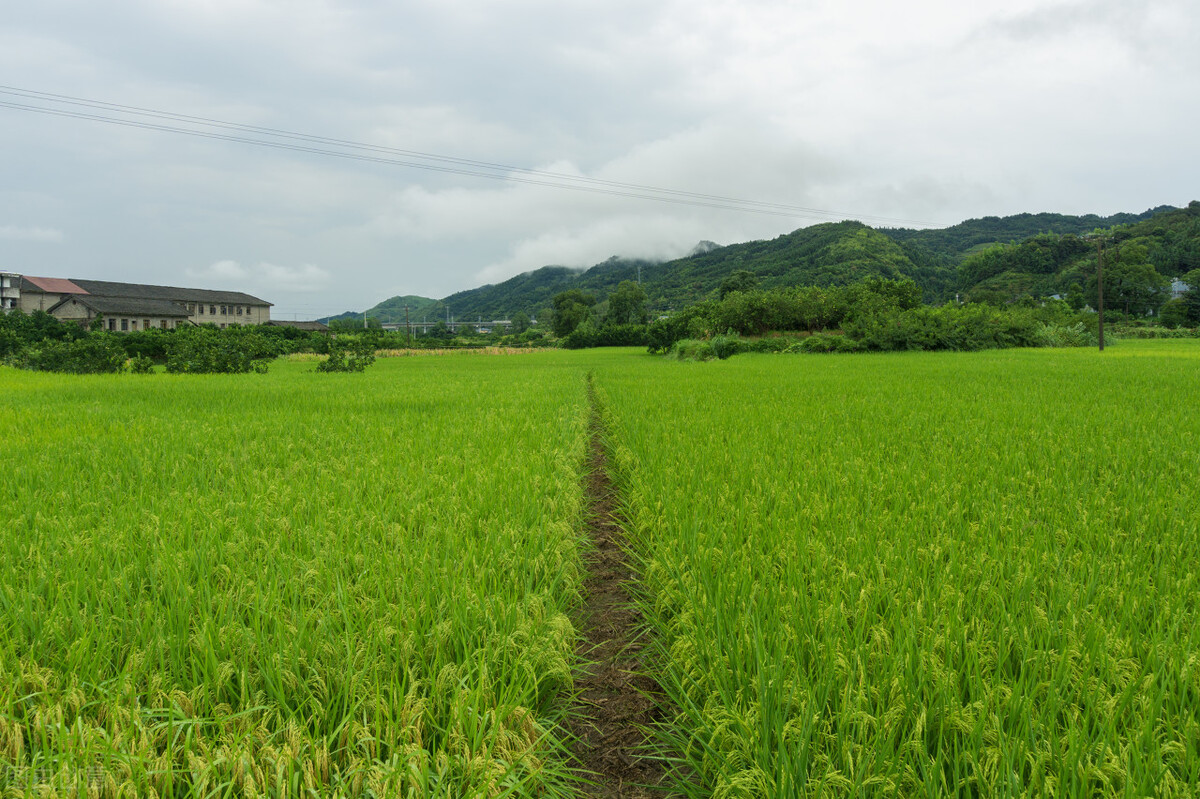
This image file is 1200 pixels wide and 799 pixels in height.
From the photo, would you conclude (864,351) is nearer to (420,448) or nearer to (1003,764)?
(420,448)

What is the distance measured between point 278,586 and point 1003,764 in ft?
7.86

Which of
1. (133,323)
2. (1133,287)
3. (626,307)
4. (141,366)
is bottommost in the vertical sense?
(141,366)

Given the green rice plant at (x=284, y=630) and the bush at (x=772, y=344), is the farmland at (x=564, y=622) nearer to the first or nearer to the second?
the green rice plant at (x=284, y=630)

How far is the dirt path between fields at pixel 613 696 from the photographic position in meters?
1.76

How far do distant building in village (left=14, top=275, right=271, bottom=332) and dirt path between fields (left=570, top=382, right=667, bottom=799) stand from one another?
196 feet

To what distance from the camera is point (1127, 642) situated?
1.76 metres

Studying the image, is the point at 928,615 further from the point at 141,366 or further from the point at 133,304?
the point at 133,304

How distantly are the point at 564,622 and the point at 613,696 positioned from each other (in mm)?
331

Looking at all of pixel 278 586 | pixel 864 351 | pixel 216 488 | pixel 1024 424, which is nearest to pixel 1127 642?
pixel 278 586

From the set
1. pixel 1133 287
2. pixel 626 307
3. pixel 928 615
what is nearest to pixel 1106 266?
pixel 1133 287

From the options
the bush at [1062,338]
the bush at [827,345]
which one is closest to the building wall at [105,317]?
the bush at [827,345]

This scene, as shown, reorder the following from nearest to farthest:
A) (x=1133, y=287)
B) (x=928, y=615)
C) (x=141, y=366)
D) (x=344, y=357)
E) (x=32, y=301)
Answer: (x=928, y=615) → (x=141, y=366) → (x=344, y=357) → (x=32, y=301) → (x=1133, y=287)

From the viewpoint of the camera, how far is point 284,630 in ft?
6.52

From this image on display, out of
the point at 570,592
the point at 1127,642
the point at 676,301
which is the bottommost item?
the point at 570,592
